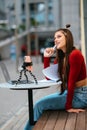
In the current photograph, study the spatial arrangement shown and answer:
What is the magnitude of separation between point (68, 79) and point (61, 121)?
54 centimetres

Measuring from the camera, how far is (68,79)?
180 inches

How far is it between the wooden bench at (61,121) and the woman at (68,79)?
0.34 feet

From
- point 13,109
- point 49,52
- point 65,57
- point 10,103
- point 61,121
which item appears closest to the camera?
point 61,121

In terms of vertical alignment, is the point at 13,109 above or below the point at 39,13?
below

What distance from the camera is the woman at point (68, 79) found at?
4.48m

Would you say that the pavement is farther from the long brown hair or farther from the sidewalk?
the long brown hair

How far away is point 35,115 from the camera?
4836 millimetres

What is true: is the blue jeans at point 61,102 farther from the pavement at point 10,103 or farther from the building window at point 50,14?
the building window at point 50,14

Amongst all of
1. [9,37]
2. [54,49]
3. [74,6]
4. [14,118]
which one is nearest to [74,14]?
[74,6]

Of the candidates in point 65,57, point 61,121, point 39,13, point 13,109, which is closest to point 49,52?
point 65,57

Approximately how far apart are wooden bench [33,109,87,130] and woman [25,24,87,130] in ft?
0.34

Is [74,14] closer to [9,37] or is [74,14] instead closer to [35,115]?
[9,37]

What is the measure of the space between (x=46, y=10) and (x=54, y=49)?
62192 millimetres

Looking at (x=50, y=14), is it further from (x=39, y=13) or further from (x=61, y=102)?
(x=61, y=102)
